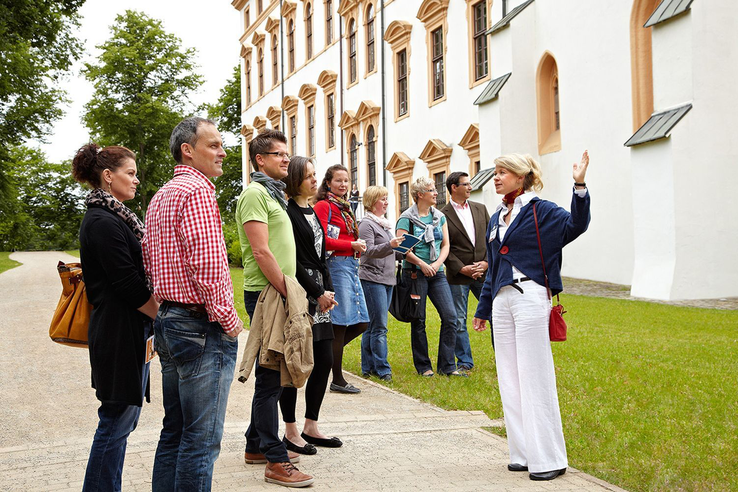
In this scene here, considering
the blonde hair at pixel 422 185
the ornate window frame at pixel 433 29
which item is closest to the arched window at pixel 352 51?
the ornate window frame at pixel 433 29

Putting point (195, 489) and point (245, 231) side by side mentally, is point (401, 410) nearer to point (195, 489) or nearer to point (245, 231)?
point (245, 231)

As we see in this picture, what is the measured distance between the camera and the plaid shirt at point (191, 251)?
11.5 ft

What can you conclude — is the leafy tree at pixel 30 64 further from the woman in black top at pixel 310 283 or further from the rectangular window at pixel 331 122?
the woman in black top at pixel 310 283

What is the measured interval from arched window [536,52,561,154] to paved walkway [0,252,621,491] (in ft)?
51.8

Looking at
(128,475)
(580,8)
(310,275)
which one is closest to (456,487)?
(310,275)

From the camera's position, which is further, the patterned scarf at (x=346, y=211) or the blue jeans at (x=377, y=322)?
the blue jeans at (x=377, y=322)

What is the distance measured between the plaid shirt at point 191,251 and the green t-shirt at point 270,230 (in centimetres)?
107

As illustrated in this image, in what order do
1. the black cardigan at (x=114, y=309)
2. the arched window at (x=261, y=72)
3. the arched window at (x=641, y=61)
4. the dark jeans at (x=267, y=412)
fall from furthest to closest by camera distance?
the arched window at (x=261, y=72)
the arched window at (x=641, y=61)
the dark jeans at (x=267, y=412)
the black cardigan at (x=114, y=309)

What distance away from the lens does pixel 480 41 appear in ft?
83.1

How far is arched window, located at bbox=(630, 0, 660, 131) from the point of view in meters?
19.3

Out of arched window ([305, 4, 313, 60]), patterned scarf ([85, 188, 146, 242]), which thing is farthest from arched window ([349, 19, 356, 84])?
patterned scarf ([85, 188, 146, 242])

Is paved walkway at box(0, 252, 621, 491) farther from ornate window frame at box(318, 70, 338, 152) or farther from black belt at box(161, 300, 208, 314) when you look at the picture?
ornate window frame at box(318, 70, 338, 152)

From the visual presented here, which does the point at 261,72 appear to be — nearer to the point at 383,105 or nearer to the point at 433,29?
the point at 383,105

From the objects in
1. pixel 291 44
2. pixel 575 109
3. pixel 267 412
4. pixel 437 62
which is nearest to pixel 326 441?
pixel 267 412
